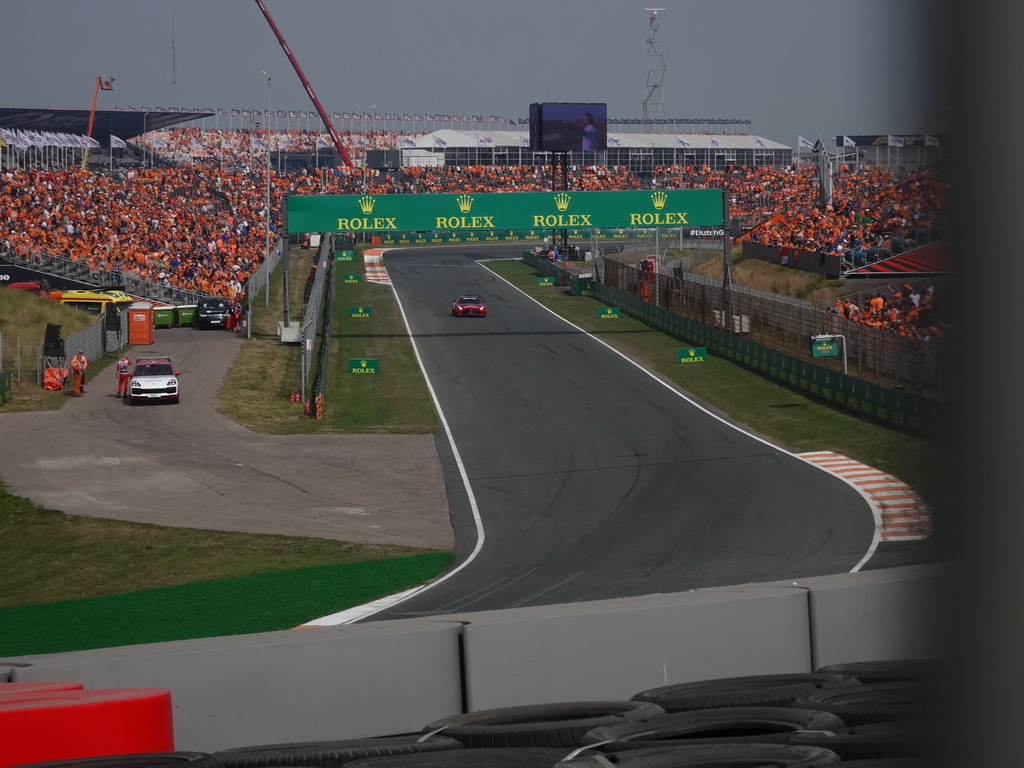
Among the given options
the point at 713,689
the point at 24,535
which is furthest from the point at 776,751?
the point at 24,535

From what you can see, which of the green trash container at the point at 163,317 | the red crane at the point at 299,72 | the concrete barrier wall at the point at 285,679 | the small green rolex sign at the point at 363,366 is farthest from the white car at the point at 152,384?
the red crane at the point at 299,72

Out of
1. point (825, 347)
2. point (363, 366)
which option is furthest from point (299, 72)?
point (825, 347)

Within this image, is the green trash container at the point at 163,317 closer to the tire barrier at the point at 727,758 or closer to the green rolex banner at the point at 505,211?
the green rolex banner at the point at 505,211

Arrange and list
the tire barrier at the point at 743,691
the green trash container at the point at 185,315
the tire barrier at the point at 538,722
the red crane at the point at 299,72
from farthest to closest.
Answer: the red crane at the point at 299,72
the green trash container at the point at 185,315
the tire barrier at the point at 743,691
the tire barrier at the point at 538,722

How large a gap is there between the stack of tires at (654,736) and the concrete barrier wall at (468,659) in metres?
0.38

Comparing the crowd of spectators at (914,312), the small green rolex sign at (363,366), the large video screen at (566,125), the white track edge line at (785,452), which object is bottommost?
the white track edge line at (785,452)

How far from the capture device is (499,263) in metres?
81.2

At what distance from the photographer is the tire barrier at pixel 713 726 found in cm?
541

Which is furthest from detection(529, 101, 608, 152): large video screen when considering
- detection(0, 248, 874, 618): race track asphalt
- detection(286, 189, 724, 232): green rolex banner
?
detection(0, 248, 874, 618): race track asphalt

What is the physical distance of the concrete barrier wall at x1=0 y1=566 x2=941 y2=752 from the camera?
6457mm

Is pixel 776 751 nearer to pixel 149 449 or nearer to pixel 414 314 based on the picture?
pixel 149 449

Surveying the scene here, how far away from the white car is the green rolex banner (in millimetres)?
11124

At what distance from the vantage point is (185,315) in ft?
166

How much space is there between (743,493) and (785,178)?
7931cm
